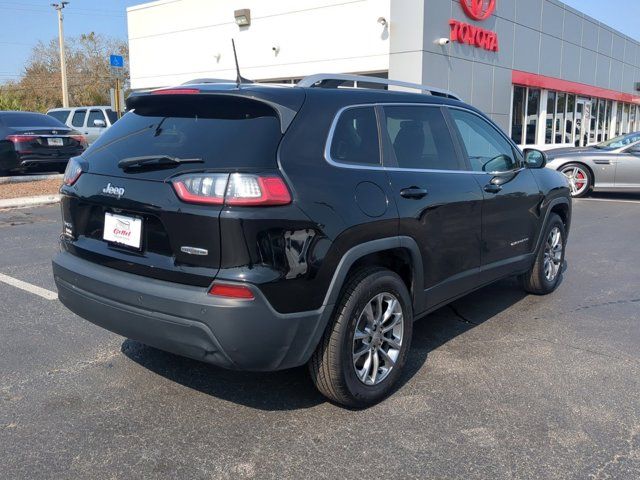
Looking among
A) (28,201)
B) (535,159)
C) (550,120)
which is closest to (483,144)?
(535,159)

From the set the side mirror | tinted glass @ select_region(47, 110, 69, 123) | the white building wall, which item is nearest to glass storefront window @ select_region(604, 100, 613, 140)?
the white building wall

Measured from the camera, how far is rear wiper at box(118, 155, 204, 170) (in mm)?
3096

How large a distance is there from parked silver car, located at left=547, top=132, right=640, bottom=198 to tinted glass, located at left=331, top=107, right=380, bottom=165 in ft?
34.2

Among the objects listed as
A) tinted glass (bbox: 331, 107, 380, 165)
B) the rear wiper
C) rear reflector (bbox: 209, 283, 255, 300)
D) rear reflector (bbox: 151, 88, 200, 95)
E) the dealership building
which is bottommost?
rear reflector (bbox: 209, 283, 255, 300)

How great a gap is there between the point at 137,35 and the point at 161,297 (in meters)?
23.6

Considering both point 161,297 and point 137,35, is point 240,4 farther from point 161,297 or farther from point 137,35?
point 161,297

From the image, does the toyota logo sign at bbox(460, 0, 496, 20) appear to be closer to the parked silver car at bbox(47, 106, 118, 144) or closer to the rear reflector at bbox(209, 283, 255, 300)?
the parked silver car at bbox(47, 106, 118, 144)

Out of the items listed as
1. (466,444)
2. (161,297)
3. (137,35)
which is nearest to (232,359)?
(161,297)

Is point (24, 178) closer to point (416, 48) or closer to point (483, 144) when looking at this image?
point (416, 48)

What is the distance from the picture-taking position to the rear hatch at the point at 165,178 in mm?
2963

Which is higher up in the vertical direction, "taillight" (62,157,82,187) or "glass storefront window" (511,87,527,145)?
"glass storefront window" (511,87,527,145)

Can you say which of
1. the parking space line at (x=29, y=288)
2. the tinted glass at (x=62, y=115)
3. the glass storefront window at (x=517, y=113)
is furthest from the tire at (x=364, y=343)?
the tinted glass at (x=62, y=115)

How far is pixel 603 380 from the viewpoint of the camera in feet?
12.7

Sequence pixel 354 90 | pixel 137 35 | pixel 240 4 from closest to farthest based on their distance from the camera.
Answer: pixel 354 90, pixel 240 4, pixel 137 35
